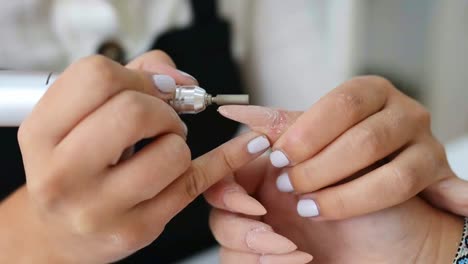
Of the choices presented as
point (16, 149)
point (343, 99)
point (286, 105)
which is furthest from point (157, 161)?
point (286, 105)

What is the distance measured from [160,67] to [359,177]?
175 millimetres

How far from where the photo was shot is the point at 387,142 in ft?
1.35

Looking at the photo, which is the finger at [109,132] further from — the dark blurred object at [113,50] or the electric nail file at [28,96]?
the dark blurred object at [113,50]

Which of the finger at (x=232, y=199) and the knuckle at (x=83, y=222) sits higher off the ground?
the knuckle at (x=83, y=222)

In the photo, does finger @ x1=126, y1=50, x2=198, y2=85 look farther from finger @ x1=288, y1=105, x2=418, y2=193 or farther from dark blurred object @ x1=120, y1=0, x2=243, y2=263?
dark blurred object @ x1=120, y1=0, x2=243, y2=263

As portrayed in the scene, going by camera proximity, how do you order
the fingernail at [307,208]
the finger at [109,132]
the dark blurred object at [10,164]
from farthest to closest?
the dark blurred object at [10,164] < the fingernail at [307,208] < the finger at [109,132]

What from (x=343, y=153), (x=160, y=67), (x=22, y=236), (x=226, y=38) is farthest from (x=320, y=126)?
(x=226, y=38)

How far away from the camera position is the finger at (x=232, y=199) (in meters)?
0.41

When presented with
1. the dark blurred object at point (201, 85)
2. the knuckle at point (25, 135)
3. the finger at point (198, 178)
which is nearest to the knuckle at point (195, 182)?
the finger at point (198, 178)

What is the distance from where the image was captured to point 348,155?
40cm

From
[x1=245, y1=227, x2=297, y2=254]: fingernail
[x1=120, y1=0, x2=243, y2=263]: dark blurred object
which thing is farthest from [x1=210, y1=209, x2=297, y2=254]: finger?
[x1=120, y1=0, x2=243, y2=263]: dark blurred object

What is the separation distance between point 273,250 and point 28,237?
0.18m

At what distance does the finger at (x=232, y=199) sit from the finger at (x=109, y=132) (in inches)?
4.1

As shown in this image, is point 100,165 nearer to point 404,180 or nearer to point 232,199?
point 232,199
